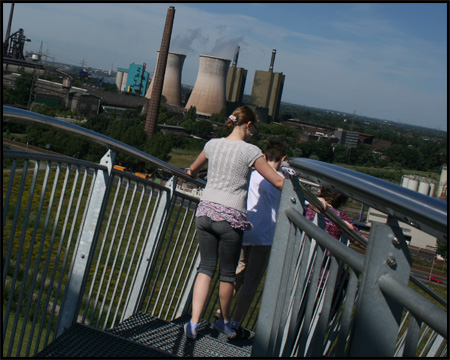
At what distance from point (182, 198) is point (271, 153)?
499 mm

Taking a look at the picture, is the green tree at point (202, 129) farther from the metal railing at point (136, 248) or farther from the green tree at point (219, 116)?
the metal railing at point (136, 248)

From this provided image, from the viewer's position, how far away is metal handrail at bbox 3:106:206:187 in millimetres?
1746

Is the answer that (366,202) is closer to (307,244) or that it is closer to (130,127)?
(307,244)

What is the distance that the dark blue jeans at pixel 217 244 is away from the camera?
91.6 inches

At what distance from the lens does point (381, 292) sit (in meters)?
0.81

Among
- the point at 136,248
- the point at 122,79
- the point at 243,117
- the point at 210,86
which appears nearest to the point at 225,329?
the point at 136,248

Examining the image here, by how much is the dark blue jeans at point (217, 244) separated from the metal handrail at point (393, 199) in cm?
124

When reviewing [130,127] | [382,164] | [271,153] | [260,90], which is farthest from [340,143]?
[271,153]

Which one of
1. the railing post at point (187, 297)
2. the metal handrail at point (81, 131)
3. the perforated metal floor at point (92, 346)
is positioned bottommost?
the railing post at point (187, 297)

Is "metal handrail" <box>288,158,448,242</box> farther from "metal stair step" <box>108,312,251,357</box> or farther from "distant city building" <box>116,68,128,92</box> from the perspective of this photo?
"distant city building" <box>116,68,128,92</box>

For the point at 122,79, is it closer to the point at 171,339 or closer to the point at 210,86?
the point at 210,86

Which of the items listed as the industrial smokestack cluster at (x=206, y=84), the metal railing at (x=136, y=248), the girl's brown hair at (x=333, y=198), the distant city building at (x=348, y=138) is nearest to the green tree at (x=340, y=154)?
the distant city building at (x=348, y=138)

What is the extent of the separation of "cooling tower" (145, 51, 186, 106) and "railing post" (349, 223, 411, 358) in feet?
189

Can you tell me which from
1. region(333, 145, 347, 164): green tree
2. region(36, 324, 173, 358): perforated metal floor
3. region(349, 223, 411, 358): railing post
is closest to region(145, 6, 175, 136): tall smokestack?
region(333, 145, 347, 164): green tree
